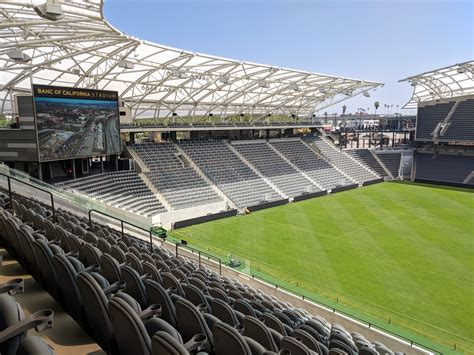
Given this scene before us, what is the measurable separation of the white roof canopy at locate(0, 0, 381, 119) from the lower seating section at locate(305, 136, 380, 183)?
22.5 feet

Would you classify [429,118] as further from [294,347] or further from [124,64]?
[294,347]

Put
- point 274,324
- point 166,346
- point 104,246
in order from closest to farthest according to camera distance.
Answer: point 166,346 → point 274,324 → point 104,246

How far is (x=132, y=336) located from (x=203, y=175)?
34.4 meters

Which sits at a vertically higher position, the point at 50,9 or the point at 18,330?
the point at 50,9

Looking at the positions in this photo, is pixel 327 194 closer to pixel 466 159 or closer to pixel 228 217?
pixel 228 217

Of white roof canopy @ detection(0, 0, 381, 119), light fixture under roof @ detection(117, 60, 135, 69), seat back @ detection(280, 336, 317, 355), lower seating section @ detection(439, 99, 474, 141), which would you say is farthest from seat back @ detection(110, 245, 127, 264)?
lower seating section @ detection(439, 99, 474, 141)

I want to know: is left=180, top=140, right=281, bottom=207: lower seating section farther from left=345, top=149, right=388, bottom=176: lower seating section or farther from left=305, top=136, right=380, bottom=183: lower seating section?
left=345, top=149, right=388, bottom=176: lower seating section

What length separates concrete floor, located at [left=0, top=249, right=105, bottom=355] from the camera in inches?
132

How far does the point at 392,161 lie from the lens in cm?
5416

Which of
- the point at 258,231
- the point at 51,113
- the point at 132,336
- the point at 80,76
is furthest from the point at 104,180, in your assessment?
the point at 132,336

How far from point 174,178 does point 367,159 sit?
33494 mm

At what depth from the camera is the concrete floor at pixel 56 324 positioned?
336 centimetres

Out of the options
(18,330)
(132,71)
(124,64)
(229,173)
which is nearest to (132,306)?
(18,330)

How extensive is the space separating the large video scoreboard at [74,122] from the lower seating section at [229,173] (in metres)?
11.5
